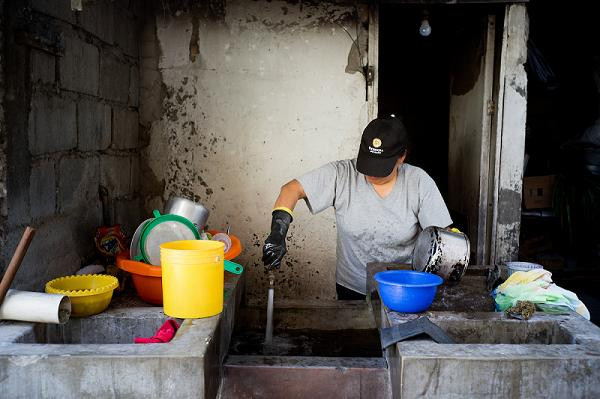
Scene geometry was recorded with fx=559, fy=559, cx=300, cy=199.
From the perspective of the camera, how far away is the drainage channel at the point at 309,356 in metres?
2.17

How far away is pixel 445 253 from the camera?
260cm

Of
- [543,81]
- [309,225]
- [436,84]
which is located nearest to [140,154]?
[309,225]

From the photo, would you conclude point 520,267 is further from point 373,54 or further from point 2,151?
point 2,151

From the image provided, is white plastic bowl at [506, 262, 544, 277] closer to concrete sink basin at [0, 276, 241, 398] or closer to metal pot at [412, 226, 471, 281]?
metal pot at [412, 226, 471, 281]

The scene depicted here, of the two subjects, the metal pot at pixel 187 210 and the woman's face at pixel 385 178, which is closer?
the metal pot at pixel 187 210

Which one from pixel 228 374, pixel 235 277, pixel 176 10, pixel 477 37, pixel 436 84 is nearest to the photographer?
pixel 228 374

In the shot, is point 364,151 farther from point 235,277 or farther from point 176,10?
point 176,10

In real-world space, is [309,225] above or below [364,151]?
below

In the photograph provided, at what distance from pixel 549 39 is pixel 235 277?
519 cm

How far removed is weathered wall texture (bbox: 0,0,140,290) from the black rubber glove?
101cm

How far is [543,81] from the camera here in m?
5.45

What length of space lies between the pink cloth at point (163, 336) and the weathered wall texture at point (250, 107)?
7.43 ft

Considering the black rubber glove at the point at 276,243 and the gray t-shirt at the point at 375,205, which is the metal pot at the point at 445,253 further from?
the black rubber glove at the point at 276,243

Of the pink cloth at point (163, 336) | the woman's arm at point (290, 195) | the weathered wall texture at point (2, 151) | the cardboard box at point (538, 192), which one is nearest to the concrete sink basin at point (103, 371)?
the pink cloth at point (163, 336)
